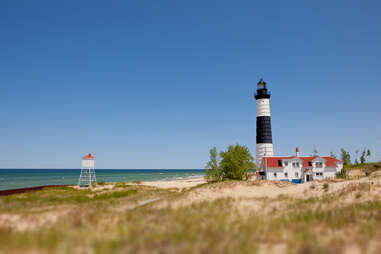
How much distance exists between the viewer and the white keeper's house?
43750 millimetres

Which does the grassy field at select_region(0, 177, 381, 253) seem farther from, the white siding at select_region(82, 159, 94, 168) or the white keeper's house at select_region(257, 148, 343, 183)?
the white keeper's house at select_region(257, 148, 343, 183)

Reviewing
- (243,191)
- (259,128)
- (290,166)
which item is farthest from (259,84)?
(243,191)

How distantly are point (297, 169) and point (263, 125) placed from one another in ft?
34.5

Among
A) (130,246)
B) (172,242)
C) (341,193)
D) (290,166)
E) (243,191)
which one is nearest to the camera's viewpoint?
(130,246)

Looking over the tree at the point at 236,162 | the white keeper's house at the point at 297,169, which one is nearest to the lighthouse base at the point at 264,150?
the white keeper's house at the point at 297,169

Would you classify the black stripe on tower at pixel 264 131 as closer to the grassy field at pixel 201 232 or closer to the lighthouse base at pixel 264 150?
the lighthouse base at pixel 264 150

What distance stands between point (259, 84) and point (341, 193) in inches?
1280

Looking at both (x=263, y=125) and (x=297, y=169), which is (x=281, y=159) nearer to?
(x=297, y=169)

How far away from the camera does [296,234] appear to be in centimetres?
1056

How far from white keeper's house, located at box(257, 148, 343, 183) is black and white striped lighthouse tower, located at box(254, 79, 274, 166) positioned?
11.6ft

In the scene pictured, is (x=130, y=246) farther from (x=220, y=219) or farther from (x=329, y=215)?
(x=329, y=215)

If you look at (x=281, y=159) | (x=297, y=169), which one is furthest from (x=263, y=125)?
(x=297, y=169)

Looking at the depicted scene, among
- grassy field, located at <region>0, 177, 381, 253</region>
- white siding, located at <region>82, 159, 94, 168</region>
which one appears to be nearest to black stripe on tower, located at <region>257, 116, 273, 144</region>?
white siding, located at <region>82, 159, 94, 168</region>

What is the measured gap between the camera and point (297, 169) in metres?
44.4
